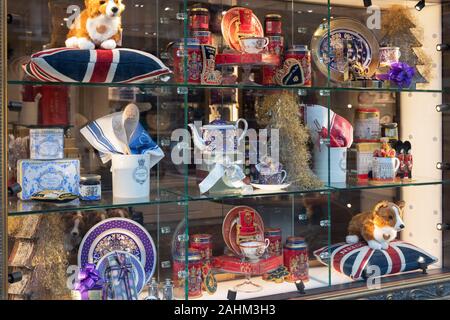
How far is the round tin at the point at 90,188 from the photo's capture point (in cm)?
216

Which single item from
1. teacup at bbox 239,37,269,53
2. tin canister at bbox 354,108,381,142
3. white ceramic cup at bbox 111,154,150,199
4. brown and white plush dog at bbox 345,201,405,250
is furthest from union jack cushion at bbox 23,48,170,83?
brown and white plush dog at bbox 345,201,405,250

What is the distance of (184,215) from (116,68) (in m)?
0.64

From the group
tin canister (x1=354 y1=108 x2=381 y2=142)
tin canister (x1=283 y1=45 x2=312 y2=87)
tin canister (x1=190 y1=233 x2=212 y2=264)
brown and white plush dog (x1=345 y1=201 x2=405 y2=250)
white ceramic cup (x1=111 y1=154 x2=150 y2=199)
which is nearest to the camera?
white ceramic cup (x1=111 y1=154 x2=150 y2=199)

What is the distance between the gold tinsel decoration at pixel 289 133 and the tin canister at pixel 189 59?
0.34 metres

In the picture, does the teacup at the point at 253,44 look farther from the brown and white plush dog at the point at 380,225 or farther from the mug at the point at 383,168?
the brown and white plush dog at the point at 380,225

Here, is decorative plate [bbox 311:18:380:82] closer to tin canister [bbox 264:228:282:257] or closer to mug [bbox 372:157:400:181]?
mug [bbox 372:157:400:181]

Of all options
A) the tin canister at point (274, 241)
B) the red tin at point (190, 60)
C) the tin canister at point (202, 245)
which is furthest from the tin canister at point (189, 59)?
the tin canister at point (274, 241)

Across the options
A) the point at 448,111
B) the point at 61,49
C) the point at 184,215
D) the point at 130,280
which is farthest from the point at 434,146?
the point at 61,49

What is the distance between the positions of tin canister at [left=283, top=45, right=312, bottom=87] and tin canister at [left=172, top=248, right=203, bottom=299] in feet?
2.81

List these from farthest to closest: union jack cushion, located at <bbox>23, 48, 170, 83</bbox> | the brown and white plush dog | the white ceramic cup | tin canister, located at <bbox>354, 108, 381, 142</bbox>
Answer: tin canister, located at <bbox>354, 108, 381, 142</bbox>
the brown and white plush dog
the white ceramic cup
union jack cushion, located at <bbox>23, 48, 170, 83</bbox>

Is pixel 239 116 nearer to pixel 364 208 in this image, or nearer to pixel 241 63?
pixel 241 63

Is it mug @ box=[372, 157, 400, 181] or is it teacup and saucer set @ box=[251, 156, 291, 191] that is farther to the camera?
mug @ box=[372, 157, 400, 181]

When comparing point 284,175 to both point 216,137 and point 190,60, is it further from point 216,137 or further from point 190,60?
point 190,60

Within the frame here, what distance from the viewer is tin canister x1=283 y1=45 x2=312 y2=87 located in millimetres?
2523
